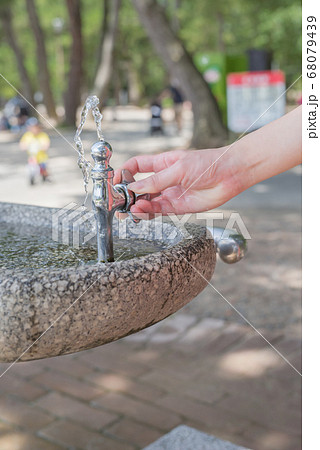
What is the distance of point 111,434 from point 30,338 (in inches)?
50.6

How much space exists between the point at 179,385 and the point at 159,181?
1.57m

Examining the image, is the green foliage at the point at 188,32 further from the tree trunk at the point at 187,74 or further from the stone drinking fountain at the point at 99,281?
the stone drinking fountain at the point at 99,281

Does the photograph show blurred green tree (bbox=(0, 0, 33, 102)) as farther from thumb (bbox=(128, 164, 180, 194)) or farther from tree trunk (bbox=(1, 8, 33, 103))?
thumb (bbox=(128, 164, 180, 194))

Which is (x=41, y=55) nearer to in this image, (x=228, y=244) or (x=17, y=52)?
(x=17, y=52)

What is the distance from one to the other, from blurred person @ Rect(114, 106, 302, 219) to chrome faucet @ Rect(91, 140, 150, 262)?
0.04 meters

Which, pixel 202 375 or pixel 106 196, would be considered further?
pixel 202 375

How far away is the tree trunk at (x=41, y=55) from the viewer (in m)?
18.1

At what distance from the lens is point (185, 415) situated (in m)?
2.60

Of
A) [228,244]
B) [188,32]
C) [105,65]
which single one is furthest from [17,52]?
[228,244]

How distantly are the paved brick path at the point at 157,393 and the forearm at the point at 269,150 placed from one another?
1.23m

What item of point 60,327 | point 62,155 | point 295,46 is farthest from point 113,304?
point 295,46

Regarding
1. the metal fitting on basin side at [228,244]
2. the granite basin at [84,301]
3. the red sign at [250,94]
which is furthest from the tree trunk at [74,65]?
the granite basin at [84,301]

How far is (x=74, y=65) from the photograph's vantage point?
1780cm
